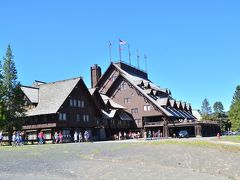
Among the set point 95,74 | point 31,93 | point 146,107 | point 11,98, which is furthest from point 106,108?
point 11,98

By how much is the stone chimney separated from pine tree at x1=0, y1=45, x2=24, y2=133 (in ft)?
118

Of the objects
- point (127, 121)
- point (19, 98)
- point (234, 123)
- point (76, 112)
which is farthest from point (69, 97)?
point (234, 123)

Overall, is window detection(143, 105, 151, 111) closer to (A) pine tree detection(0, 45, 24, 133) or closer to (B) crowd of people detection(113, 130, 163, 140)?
(B) crowd of people detection(113, 130, 163, 140)

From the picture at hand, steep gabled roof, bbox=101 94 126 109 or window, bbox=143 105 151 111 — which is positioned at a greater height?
steep gabled roof, bbox=101 94 126 109

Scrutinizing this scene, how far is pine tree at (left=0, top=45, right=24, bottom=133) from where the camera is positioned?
59.2 metres

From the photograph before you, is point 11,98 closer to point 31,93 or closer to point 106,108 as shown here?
point 31,93

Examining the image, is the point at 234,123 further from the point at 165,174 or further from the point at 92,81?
the point at 165,174

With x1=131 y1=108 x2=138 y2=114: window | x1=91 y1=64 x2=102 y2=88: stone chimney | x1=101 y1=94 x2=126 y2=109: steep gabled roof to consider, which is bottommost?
x1=131 y1=108 x2=138 y2=114: window

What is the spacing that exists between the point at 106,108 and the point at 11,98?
83.3 ft

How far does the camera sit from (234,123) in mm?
91688

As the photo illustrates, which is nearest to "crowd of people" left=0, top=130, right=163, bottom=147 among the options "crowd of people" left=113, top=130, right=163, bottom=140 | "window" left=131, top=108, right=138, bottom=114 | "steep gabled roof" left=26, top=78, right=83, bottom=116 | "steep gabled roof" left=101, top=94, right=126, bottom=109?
"crowd of people" left=113, top=130, right=163, bottom=140

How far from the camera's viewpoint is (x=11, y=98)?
60.4 meters

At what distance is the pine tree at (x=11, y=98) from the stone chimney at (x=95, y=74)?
118 feet

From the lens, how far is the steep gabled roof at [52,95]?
63219 millimetres
